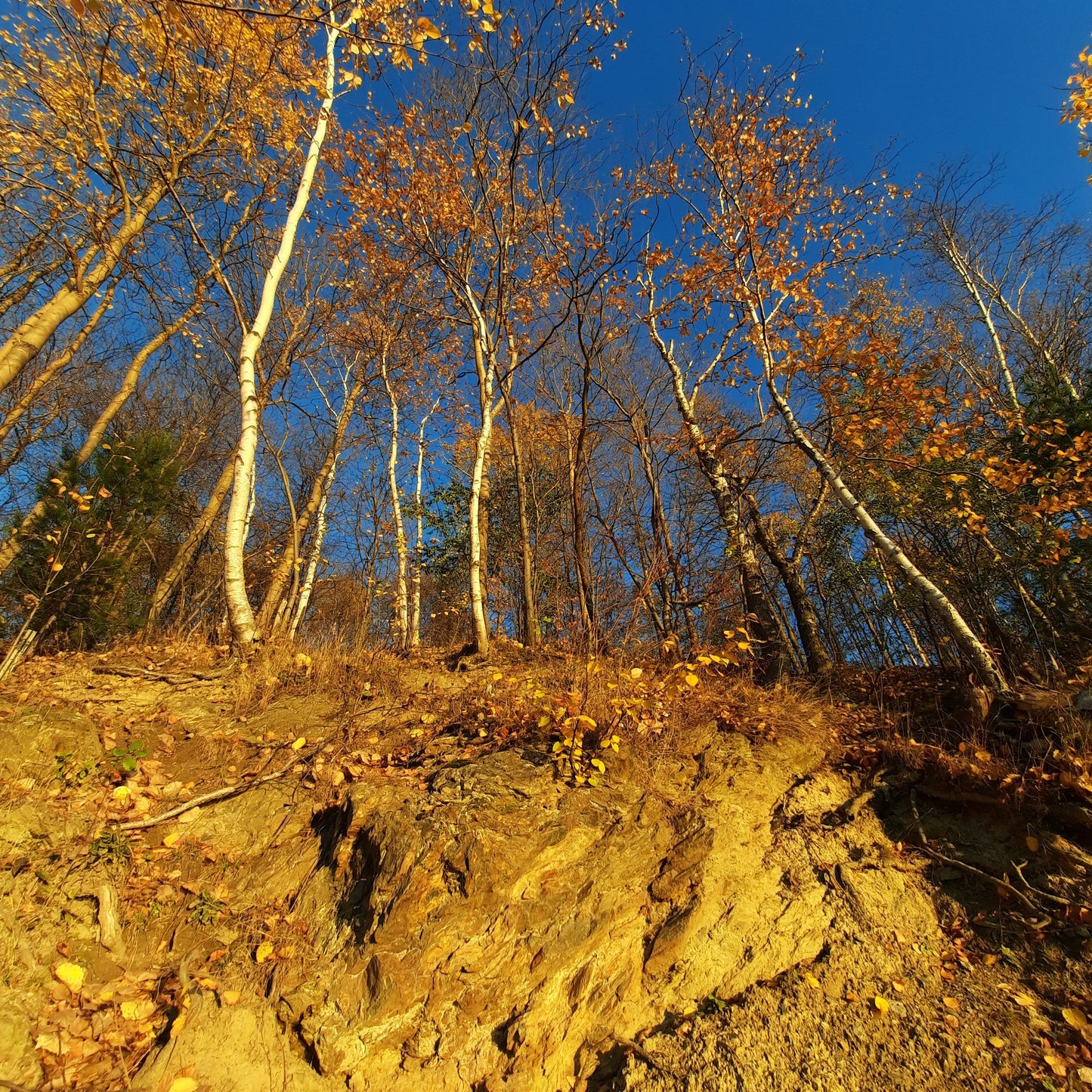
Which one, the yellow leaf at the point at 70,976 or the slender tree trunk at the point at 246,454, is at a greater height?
the slender tree trunk at the point at 246,454

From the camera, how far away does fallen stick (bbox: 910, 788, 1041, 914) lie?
3.66 m

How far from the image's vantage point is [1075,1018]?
307 cm

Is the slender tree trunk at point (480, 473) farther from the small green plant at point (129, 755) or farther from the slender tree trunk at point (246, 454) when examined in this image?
the small green plant at point (129, 755)

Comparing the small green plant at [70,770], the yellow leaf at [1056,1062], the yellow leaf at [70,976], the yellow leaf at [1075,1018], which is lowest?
the yellow leaf at [1056,1062]

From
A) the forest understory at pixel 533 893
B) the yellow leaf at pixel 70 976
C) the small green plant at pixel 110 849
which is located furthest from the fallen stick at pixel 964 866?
the small green plant at pixel 110 849

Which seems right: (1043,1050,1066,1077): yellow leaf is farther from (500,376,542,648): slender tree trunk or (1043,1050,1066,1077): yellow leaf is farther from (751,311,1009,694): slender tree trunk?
(500,376,542,648): slender tree trunk

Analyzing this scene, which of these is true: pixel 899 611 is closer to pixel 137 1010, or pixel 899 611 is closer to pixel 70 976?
pixel 137 1010

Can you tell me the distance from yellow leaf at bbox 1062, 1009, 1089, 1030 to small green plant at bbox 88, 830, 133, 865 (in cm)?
612

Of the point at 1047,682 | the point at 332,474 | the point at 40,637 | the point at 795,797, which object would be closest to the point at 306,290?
the point at 332,474

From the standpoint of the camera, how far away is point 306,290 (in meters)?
12.4

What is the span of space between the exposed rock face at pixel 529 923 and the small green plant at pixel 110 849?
1.29m

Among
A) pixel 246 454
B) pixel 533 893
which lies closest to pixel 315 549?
pixel 246 454

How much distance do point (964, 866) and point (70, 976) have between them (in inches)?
240

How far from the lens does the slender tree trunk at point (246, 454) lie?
5809mm
